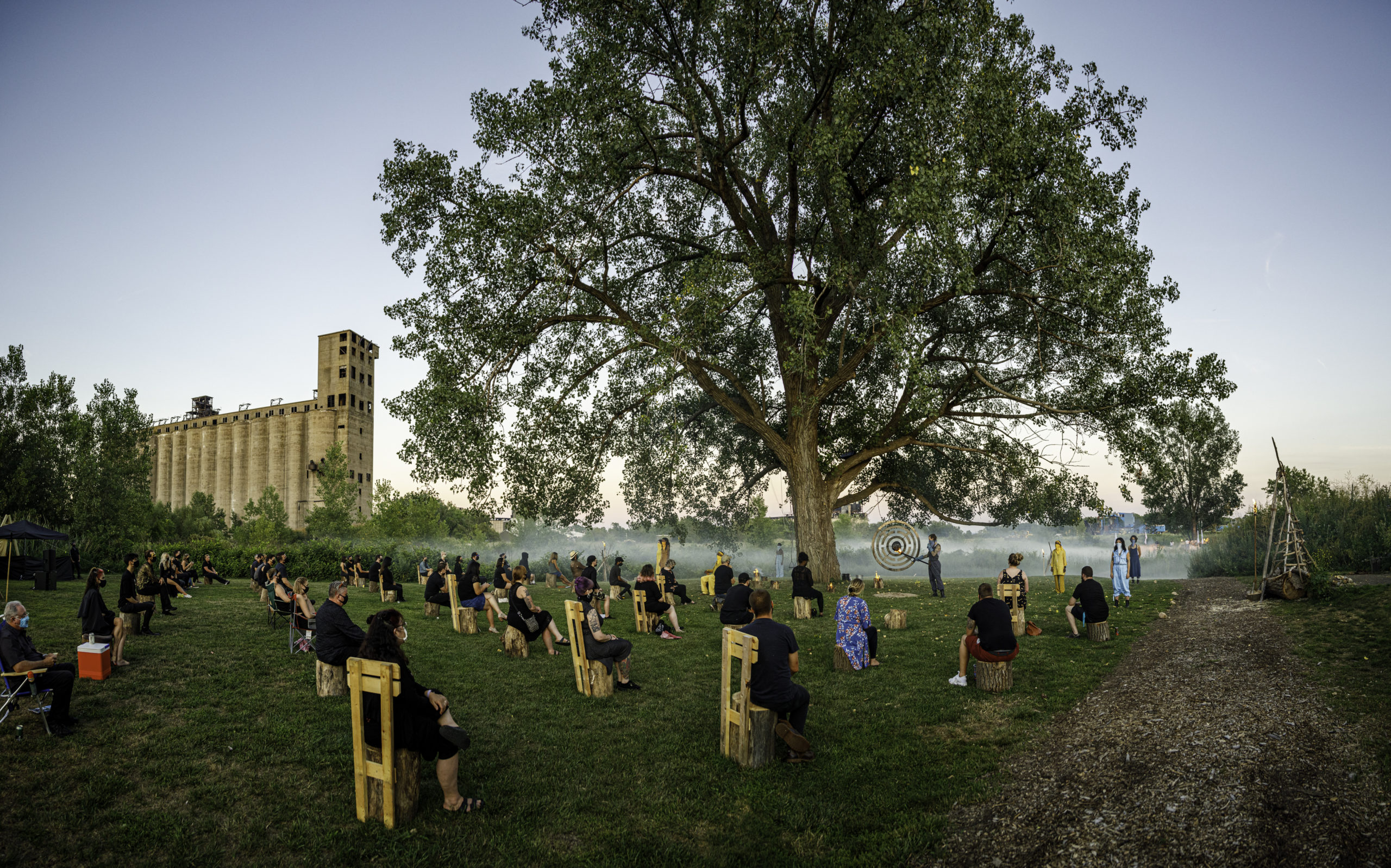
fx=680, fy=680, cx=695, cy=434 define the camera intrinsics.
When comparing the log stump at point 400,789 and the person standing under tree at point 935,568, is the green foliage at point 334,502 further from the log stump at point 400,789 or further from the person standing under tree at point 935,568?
the log stump at point 400,789

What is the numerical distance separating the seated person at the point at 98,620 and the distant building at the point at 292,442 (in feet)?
232

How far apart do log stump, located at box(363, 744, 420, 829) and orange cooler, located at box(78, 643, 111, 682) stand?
20.9ft

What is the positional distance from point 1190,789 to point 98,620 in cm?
1409

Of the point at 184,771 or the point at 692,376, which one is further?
the point at 692,376

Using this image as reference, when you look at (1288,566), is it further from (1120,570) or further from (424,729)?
(424,729)

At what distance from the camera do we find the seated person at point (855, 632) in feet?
36.4

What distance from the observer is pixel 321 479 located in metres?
61.4

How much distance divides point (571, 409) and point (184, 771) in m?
15.7

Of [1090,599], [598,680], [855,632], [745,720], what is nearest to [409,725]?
[745,720]

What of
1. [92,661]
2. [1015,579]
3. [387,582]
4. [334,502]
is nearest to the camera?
[92,661]

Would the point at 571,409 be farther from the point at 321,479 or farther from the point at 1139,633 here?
the point at 321,479

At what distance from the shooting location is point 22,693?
7.57m

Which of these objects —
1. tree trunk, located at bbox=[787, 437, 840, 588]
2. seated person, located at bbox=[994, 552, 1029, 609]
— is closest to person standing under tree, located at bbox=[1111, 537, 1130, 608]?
seated person, located at bbox=[994, 552, 1029, 609]

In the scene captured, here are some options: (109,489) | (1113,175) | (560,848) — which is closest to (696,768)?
(560,848)
